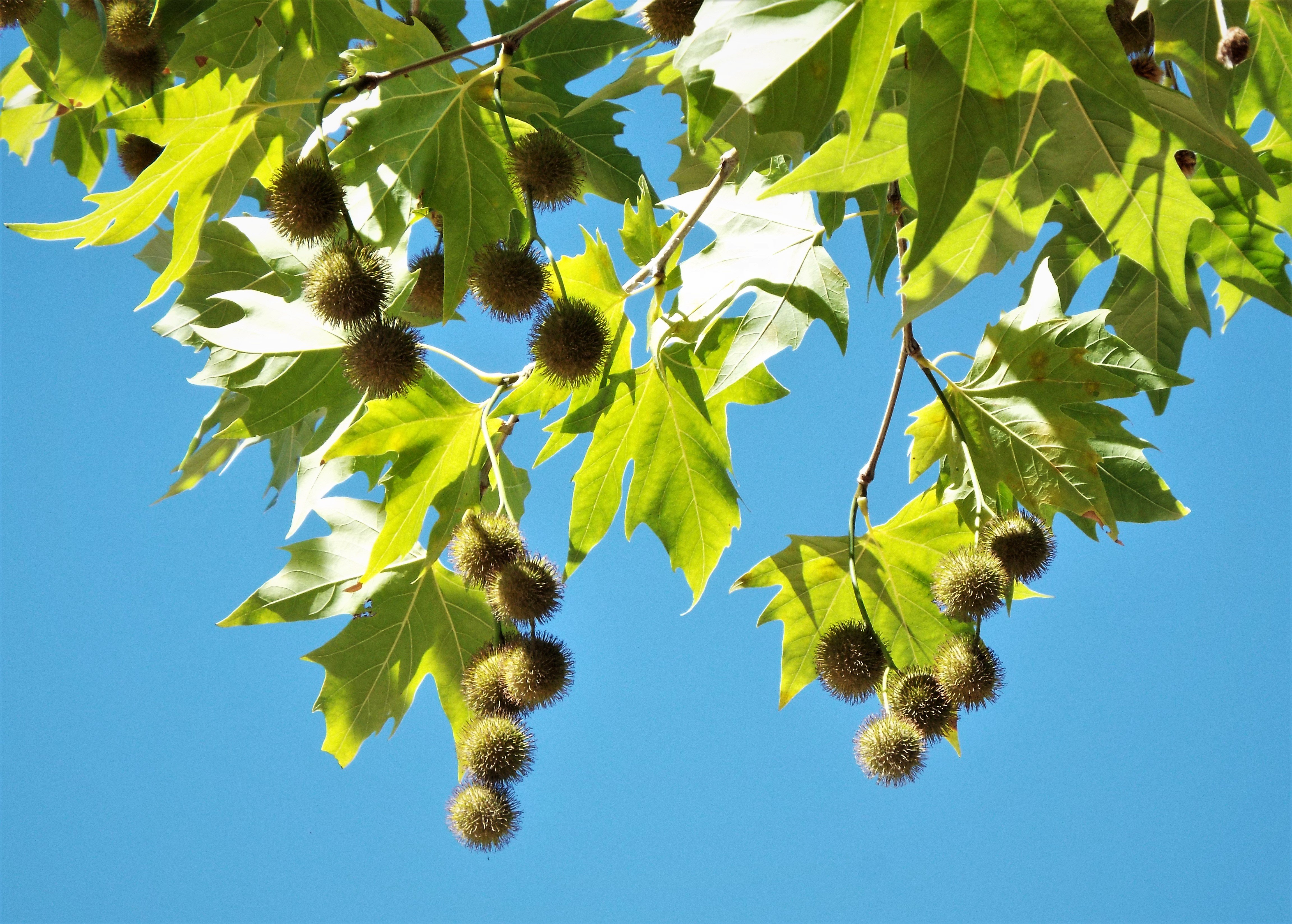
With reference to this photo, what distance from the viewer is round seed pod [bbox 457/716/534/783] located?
200 centimetres

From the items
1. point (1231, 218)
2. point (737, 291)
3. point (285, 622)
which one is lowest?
point (285, 622)

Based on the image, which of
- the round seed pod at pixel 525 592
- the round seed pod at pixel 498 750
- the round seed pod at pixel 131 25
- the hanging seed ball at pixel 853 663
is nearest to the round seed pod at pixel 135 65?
the round seed pod at pixel 131 25

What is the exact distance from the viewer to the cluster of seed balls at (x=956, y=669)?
189cm

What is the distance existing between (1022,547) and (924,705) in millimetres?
356

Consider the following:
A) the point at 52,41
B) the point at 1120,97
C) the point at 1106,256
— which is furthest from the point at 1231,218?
the point at 52,41

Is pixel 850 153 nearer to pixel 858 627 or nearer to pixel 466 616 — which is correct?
pixel 858 627

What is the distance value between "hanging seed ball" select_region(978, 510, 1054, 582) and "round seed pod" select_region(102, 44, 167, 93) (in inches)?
86.5

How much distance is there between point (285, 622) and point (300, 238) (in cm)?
96

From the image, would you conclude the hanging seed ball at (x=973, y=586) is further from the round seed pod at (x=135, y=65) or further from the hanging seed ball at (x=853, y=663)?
the round seed pod at (x=135, y=65)

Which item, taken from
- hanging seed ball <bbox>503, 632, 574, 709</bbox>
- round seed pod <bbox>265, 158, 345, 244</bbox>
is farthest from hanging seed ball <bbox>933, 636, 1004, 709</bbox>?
round seed pod <bbox>265, 158, 345, 244</bbox>

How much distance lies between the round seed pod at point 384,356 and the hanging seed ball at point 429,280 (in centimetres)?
15

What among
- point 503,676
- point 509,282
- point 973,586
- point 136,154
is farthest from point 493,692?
point 136,154

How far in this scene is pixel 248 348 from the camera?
2023 millimetres

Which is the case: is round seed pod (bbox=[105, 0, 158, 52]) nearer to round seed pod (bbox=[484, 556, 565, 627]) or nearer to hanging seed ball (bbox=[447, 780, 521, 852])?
round seed pod (bbox=[484, 556, 565, 627])
